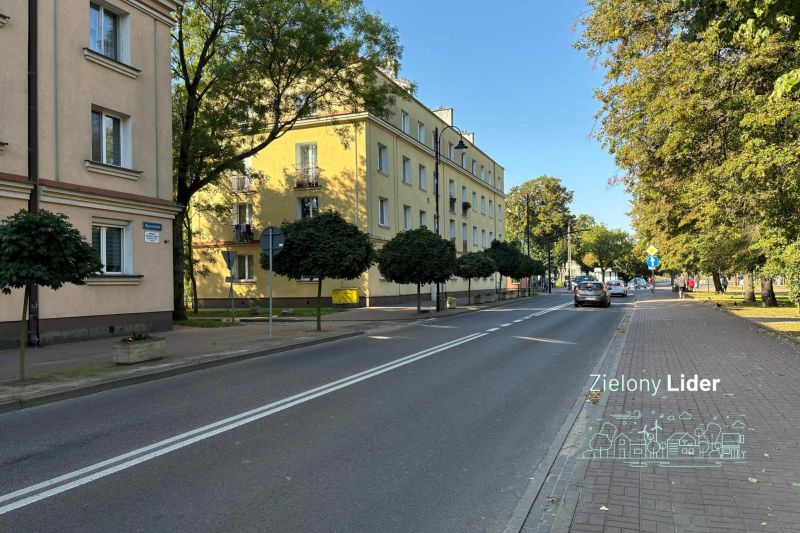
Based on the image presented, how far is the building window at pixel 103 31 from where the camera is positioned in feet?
50.2

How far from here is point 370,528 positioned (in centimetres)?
357

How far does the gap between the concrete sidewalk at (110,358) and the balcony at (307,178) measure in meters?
14.7

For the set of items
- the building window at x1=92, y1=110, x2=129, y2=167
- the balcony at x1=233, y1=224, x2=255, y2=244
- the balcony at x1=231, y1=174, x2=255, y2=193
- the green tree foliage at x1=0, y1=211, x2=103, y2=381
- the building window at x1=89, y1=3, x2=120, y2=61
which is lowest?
the green tree foliage at x1=0, y1=211, x2=103, y2=381

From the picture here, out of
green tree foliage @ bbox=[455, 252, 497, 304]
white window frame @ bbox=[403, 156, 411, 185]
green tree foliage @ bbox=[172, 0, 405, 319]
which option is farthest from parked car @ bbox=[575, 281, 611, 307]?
green tree foliage @ bbox=[172, 0, 405, 319]

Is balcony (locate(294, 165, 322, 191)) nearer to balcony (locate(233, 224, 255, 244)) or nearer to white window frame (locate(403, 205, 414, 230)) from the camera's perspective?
balcony (locate(233, 224, 255, 244))

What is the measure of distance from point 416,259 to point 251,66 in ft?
32.2

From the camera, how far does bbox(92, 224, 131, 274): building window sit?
595 inches

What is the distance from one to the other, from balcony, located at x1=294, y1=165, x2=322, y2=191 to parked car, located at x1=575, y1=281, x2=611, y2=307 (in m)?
16.0

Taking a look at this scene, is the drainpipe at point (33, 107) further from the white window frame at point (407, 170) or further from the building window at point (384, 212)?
the white window frame at point (407, 170)

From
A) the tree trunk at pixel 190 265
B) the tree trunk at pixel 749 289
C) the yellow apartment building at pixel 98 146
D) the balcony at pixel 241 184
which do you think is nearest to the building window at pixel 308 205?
the balcony at pixel 241 184

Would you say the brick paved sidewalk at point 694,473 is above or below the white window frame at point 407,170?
below

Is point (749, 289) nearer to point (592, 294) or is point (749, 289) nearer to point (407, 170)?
point (592, 294)

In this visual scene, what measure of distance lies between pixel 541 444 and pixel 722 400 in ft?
9.55

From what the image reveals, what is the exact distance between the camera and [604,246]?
88.8 meters
